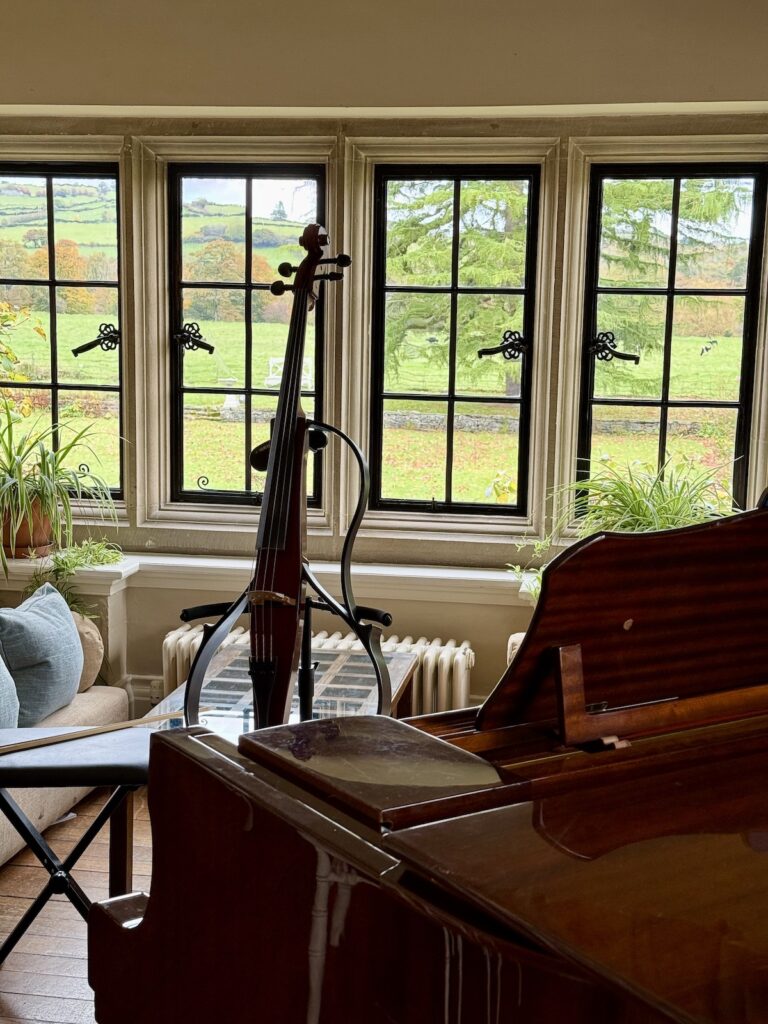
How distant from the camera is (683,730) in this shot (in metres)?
1.24

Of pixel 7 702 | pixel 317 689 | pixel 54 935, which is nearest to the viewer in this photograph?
pixel 54 935

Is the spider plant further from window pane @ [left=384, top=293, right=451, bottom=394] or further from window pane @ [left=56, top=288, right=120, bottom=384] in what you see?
window pane @ [left=56, top=288, right=120, bottom=384]

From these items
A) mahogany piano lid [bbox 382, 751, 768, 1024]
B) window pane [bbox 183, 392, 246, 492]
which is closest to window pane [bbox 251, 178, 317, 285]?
window pane [bbox 183, 392, 246, 492]

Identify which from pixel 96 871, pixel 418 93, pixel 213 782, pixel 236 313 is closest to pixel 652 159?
pixel 418 93

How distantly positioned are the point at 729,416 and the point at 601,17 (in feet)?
5.13

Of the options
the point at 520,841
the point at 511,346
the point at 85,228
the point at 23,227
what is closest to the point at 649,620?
the point at 520,841

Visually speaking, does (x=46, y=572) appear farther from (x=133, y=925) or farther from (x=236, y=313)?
(x=133, y=925)

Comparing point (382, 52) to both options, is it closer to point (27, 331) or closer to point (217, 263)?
point (217, 263)

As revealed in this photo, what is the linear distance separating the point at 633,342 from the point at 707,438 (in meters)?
0.48

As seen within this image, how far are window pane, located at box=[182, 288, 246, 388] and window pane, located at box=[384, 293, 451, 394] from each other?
0.61 metres

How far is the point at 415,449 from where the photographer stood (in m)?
4.48

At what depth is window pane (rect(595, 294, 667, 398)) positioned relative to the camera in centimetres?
426

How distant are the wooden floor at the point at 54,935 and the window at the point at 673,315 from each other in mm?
2297

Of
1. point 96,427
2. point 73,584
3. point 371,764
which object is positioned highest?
point 96,427
